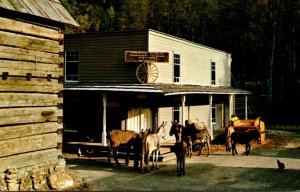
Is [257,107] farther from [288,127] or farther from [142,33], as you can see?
[142,33]

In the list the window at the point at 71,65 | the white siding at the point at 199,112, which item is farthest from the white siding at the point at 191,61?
the window at the point at 71,65

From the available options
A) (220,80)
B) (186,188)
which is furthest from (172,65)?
(186,188)

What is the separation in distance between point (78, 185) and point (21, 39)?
5037 mm

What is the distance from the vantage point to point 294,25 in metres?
44.8

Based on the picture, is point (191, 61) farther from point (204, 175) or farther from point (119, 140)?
point (204, 175)

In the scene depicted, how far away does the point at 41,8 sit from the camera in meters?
12.4

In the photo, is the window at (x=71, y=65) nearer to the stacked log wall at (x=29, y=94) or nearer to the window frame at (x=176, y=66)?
the window frame at (x=176, y=66)

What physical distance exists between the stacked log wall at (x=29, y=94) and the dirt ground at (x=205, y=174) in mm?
1841

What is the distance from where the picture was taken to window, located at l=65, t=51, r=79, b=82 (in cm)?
2456

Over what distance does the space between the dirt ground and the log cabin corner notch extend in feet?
5.64

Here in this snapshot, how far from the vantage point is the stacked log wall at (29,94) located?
1105 centimetres

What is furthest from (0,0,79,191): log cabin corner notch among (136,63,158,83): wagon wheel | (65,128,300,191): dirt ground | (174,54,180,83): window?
(174,54,180,83): window

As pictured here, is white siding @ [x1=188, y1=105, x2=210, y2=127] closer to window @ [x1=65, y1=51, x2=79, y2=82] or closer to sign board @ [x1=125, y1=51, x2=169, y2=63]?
sign board @ [x1=125, y1=51, x2=169, y2=63]

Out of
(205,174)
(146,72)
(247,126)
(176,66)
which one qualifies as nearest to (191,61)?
(176,66)
